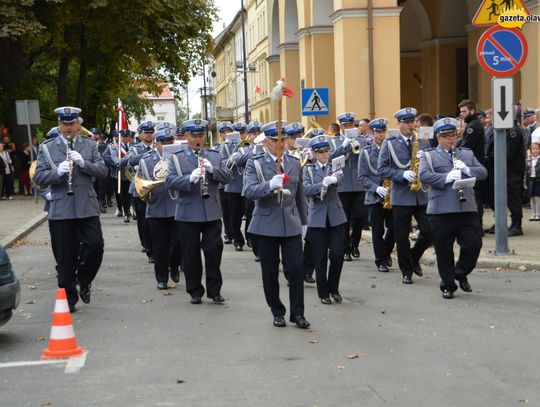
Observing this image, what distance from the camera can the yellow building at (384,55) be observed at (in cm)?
2519

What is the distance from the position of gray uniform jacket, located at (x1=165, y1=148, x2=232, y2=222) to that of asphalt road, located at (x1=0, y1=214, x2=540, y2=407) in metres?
0.98

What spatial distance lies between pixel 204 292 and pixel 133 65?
3264 cm

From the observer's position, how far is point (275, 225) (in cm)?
924

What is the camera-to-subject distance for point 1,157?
31.5m

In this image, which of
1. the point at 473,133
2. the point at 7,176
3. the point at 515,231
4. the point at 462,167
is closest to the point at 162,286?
the point at 462,167

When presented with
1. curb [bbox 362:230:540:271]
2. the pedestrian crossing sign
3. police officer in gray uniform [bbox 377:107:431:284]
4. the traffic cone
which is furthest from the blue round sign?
the pedestrian crossing sign

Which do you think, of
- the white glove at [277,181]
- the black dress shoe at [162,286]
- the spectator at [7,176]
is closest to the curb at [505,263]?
the black dress shoe at [162,286]

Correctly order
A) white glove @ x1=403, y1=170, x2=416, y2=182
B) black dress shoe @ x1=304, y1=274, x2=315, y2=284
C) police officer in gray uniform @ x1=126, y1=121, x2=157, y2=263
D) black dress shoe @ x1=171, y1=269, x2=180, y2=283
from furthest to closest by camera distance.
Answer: police officer in gray uniform @ x1=126, y1=121, x2=157, y2=263 → black dress shoe @ x1=171, y1=269, x2=180, y2=283 → black dress shoe @ x1=304, y1=274, x2=315, y2=284 → white glove @ x1=403, y1=170, x2=416, y2=182

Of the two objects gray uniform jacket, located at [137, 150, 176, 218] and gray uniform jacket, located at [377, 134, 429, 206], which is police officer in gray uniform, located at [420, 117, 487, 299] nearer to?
gray uniform jacket, located at [377, 134, 429, 206]

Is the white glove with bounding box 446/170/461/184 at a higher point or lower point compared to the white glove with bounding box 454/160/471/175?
lower

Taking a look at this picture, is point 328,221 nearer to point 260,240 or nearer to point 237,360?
point 260,240

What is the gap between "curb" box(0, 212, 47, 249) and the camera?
17672mm

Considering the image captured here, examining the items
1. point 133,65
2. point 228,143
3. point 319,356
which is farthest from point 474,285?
point 133,65

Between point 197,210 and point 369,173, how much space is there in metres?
3.18
